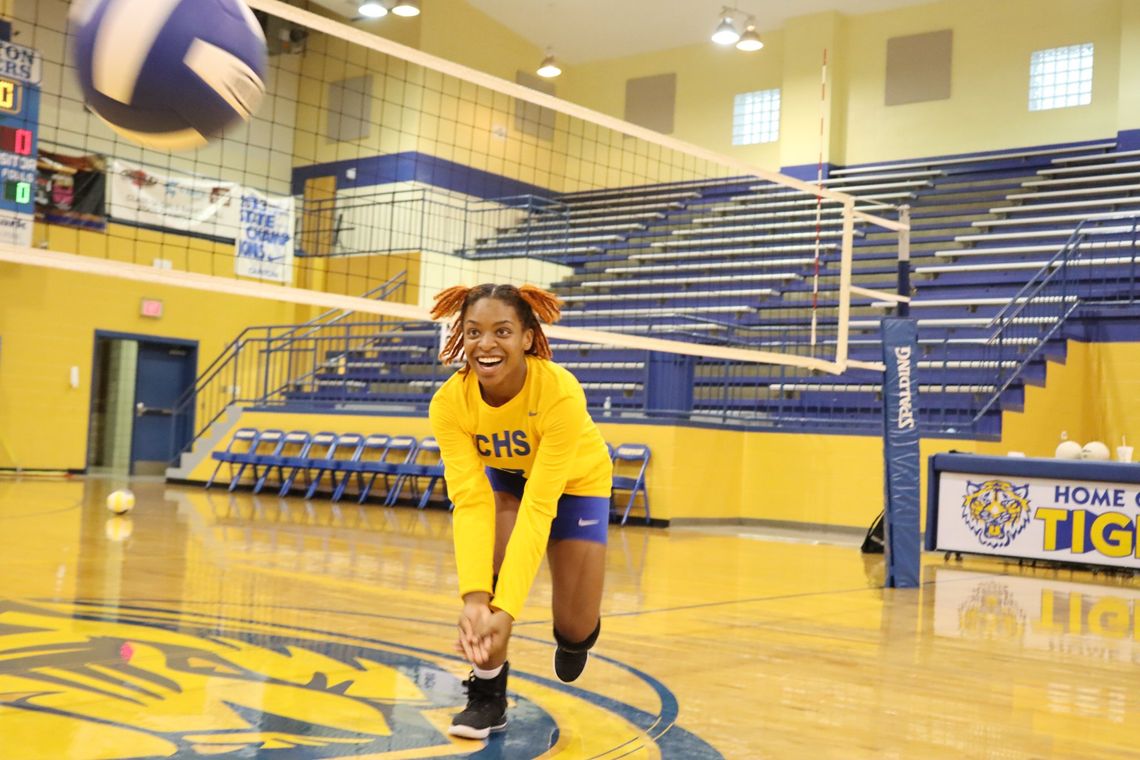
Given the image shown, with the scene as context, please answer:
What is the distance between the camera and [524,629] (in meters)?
5.14

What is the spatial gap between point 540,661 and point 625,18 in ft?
54.2

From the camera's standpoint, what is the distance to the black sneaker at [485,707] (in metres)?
3.20

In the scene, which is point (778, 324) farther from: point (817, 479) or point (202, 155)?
point (202, 155)

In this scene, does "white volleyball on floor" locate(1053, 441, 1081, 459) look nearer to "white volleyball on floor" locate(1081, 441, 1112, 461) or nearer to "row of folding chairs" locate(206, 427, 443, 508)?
"white volleyball on floor" locate(1081, 441, 1112, 461)

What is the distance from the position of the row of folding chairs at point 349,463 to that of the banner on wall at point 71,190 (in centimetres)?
342

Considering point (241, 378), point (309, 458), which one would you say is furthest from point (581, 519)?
point (241, 378)

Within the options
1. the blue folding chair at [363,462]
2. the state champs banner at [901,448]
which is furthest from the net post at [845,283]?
the blue folding chair at [363,462]

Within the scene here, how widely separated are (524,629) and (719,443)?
7762mm

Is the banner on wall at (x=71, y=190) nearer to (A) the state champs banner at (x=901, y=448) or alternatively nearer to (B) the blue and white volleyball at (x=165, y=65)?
(A) the state champs banner at (x=901, y=448)

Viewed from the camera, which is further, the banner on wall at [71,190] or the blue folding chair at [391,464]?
the banner on wall at [71,190]

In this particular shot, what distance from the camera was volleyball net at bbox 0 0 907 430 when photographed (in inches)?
562

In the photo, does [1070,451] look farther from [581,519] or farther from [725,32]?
[725,32]

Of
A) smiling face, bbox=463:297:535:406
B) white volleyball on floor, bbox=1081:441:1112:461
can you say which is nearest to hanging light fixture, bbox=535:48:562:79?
white volleyball on floor, bbox=1081:441:1112:461

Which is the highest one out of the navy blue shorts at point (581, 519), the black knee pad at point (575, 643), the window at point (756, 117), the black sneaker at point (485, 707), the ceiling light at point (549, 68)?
the ceiling light at point (549, 68)
